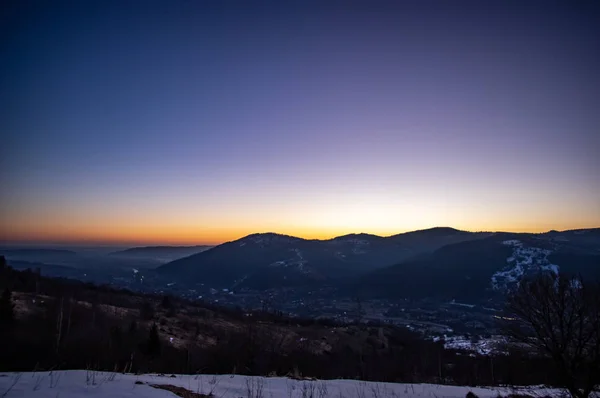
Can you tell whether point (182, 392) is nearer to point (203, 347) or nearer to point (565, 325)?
point (565, 325)

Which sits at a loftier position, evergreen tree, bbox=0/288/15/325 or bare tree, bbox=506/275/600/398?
bare tree, bbox=506/275/600/398

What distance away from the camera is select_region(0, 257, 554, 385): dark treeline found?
93.2 feet

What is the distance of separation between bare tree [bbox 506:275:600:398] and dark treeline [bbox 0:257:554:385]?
12.4 feet

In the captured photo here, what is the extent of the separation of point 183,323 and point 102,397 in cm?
6194

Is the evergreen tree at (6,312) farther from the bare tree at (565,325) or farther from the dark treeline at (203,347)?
the bare tree at (565,325)

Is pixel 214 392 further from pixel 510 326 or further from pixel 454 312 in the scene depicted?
pixel 454 312

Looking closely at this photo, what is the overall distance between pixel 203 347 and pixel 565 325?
161ft

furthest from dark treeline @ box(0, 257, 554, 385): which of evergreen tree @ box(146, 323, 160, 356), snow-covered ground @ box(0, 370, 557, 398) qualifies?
snow-covered ground @ box(0, 370, 557, 398)

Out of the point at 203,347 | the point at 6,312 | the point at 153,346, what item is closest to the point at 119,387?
the point at 153,346

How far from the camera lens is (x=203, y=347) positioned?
169 feet

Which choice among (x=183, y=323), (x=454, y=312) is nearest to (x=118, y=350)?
(x=183, y=323)

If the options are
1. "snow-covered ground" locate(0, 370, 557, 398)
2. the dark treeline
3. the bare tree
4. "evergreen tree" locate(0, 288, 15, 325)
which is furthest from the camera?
"evergreen tree" locate(0, 288, 15, 325)

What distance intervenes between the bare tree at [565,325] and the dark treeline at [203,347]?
3.77 m

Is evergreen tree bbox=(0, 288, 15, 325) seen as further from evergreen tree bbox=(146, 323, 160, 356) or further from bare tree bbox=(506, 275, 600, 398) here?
bare tree bbox=(506, 275, 600, 398)
